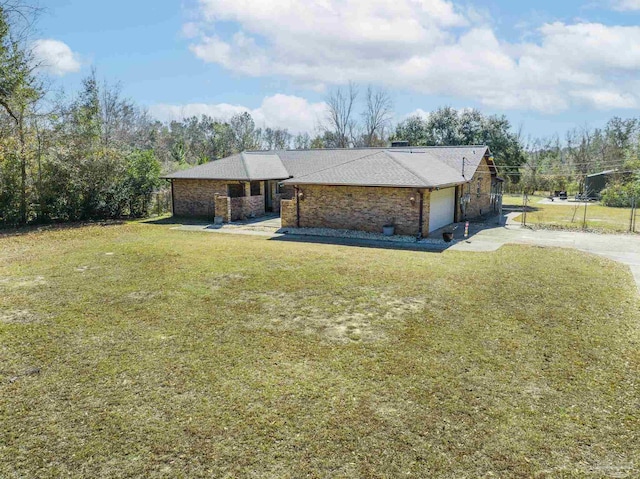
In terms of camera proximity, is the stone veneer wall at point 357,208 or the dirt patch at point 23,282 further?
the stone veneer wall at point 357,208

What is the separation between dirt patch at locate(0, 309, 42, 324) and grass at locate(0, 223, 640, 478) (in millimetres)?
47

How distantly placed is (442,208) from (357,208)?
4.58 metres

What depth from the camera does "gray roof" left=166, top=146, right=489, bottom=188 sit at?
18438 mm

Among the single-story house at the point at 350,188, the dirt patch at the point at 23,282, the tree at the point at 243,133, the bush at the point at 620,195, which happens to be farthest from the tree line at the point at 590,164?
the tree at the point at 243,133

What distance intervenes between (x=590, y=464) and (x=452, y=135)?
32.1 m

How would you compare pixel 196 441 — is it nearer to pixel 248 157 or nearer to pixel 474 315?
pixel 474 315

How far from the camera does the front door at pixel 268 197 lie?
26031 mm

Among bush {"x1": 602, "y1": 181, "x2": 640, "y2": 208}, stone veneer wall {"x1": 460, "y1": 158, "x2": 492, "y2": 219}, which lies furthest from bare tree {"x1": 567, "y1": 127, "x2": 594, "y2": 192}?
stone veneer wall {"x1": 460, "y1": 158, "x2": 492, "y2": 219}

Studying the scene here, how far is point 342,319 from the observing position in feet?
27.5

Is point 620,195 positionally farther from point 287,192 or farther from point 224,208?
point 224,208

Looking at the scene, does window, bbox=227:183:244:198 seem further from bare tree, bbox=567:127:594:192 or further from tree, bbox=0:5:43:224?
bare tree, bbox=567:127:594:192

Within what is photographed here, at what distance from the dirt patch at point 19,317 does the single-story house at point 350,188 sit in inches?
476

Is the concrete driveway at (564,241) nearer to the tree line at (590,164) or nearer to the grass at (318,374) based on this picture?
the grass at (318,374)

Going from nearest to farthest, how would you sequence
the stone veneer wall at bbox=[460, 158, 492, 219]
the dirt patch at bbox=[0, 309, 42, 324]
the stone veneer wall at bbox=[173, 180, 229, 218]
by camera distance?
the dirt patch at bbox=[0, 309, 42, 324]
the stone veneer wall at bbox=[460, 158, 492, 219]
the stone veneer wall at bbox=[173, 180, 229, 218]
